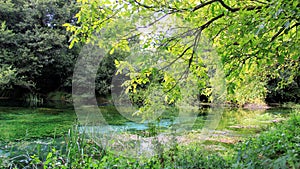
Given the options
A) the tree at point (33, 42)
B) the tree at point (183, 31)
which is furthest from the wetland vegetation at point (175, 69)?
the tree at point (33, 42)

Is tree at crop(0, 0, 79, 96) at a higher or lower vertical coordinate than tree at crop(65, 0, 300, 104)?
higher

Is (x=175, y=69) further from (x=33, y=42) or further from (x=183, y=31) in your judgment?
(x=33, y=42)

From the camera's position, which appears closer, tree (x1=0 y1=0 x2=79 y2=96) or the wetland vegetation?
the wetland vegetation

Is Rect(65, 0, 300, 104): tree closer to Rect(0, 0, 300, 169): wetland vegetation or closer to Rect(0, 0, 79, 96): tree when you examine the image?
Rect(0, 0, 300, 169): wetland vegetation

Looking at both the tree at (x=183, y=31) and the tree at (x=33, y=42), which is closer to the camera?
the tree at (x=183, y=31)

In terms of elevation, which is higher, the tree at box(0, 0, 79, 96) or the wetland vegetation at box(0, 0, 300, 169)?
the tree at box(0, 0, 79, 96)

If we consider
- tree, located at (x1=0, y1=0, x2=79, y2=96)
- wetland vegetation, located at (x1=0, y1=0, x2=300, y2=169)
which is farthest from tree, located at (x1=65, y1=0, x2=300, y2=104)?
tree, located at (x1=0, y1=0, x2=79, y2=96)

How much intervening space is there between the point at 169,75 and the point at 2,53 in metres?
14.6

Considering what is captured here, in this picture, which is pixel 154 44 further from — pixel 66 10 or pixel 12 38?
pixel 66 10

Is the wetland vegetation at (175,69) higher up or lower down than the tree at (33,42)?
lower down

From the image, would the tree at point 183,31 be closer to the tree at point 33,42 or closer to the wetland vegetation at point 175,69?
the wetland vegetation at point 175,69

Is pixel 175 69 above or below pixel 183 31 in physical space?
below

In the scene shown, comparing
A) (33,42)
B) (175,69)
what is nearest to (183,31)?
(175,69)

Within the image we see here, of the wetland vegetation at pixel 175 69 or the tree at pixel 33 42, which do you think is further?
the tree at pixel 33 42
